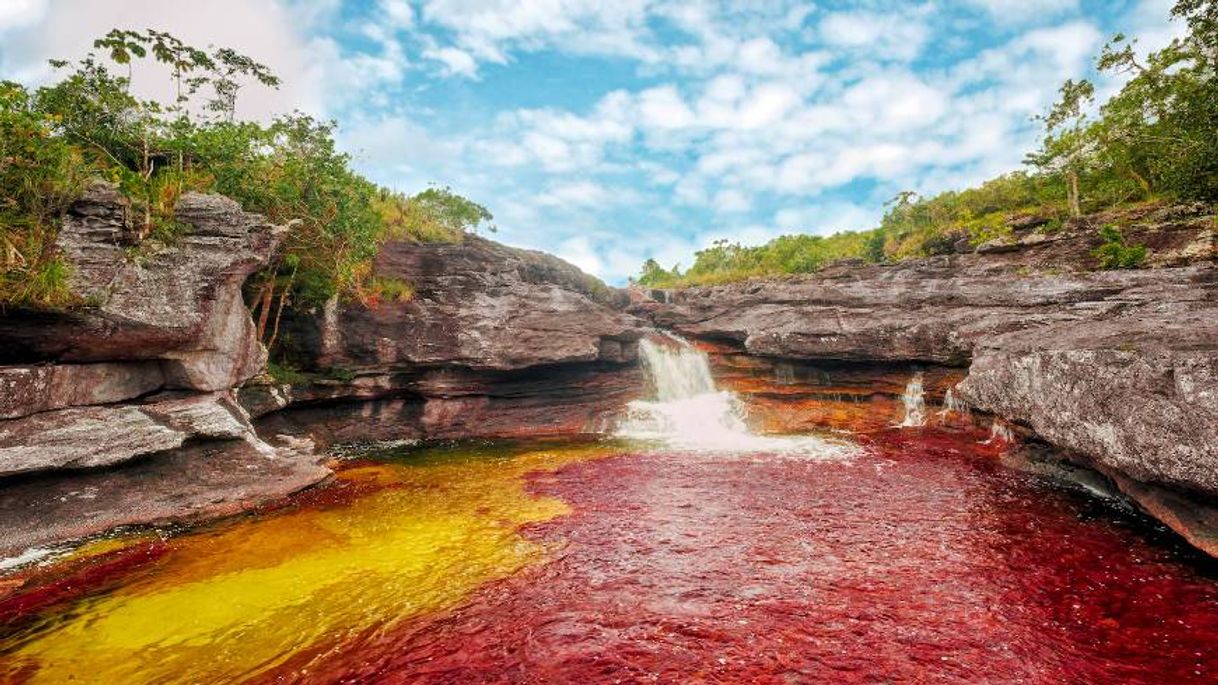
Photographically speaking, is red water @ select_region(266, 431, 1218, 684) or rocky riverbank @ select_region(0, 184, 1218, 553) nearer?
red water @ select_region(266, 431, 1218, 684)

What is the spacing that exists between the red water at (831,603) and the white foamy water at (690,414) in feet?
26.7

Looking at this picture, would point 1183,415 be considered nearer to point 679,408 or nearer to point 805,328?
point 805,328

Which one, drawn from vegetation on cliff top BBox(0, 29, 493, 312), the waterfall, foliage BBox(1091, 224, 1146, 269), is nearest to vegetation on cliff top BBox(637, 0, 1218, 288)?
foliage BBox(1091, 224, 1146, 269)

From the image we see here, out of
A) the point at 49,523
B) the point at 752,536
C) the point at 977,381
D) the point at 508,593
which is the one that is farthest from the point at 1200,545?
the point at 49,523

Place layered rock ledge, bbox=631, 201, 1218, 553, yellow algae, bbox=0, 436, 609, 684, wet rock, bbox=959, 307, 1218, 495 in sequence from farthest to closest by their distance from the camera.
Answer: layered rock ledge, bbox=631, 201, 1218, 553
wet rock, bbox=959, 307, 1218, 495
yellow algae, bbox=0, 436, 609, 684

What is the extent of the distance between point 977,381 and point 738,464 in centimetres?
763

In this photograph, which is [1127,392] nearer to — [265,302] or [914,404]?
[914,404]

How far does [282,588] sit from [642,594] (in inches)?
247

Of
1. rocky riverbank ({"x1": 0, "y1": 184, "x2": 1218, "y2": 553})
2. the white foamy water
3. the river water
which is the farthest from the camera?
the white foamy water

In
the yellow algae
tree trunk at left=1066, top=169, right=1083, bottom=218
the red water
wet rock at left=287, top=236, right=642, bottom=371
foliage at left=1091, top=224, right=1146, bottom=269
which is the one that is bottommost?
the yellow algae

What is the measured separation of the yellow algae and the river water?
50 mm

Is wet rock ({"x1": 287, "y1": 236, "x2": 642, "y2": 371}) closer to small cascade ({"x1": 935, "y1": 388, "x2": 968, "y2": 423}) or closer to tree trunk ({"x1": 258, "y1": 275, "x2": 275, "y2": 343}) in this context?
tree trunk ({"x1": 258, "y1": 275, "x2": 275, "y2": 343})

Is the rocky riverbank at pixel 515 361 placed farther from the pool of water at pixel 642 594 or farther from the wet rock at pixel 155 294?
the pool of water at pixel 642 594

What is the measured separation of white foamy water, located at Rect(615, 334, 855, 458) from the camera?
72.3 ft
